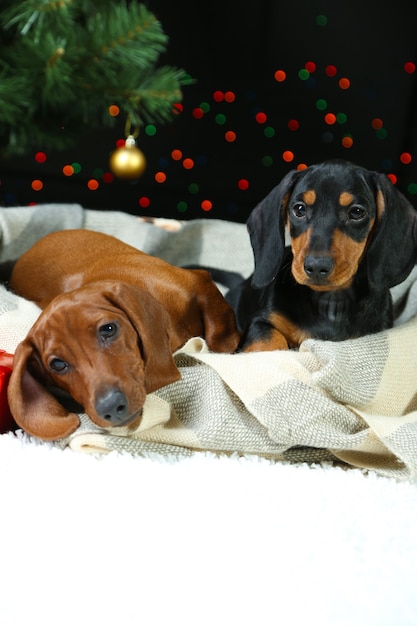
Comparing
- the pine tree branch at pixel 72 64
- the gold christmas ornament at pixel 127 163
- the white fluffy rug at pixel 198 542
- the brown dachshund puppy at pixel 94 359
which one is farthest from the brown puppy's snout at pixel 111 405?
the gold christmas ornament at pixel 127 163

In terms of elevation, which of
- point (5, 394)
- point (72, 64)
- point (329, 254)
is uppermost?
point (72, 64)

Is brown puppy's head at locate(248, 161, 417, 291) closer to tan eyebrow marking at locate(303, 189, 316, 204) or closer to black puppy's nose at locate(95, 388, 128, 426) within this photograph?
tan eyebrow marking at locate(303, 189, 316, 204)

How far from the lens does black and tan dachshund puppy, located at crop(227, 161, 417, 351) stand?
1933 millimetres

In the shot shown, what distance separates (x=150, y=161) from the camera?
148 inches

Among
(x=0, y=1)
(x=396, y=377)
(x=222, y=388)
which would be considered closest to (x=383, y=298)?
(x=396, y=377)

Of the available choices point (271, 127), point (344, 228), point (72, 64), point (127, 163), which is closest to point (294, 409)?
point (344, 228)

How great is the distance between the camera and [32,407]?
1.73 meters

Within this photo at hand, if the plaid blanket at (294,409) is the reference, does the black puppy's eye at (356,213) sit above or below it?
above

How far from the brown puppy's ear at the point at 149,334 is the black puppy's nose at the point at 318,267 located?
15.2 inches

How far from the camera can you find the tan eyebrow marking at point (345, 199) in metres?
1.94

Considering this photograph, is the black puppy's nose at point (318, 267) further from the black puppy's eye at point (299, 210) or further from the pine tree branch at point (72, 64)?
the pine tree branch at point (72, 64)

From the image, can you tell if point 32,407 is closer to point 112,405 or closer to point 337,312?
point 112,405

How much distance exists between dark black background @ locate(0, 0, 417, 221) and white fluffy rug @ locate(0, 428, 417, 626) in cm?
225

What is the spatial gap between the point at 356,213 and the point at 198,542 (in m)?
0.95
